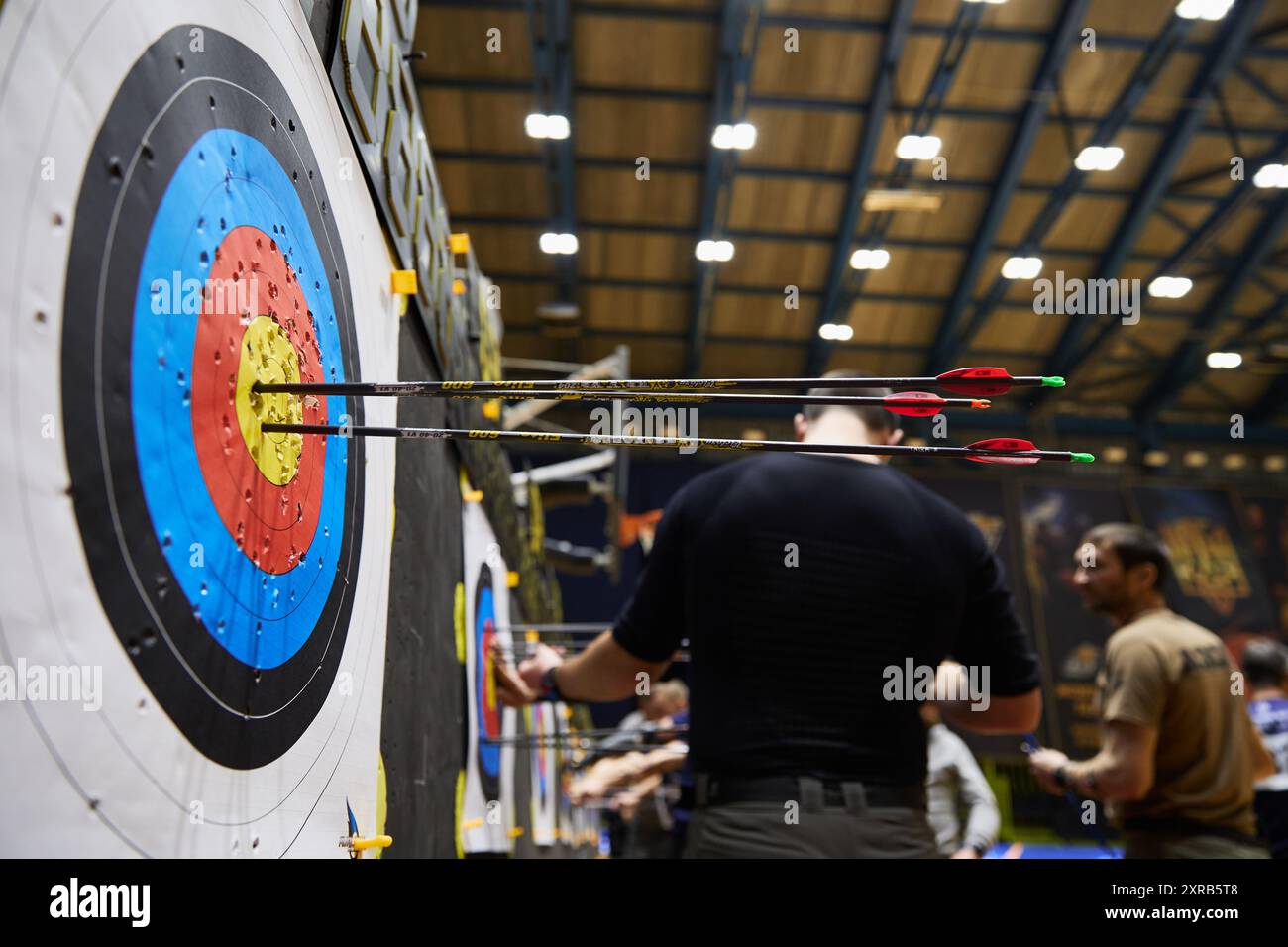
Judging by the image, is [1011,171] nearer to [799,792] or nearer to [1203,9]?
[1203,9]

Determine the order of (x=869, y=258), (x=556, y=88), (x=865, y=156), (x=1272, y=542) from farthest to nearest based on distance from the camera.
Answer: (x=1272, y=542), (x=869, y=258), (x=865, y=156), (x=556, y=88)

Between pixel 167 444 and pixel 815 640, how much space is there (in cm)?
101

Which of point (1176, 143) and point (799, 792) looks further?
point (1176, 143)

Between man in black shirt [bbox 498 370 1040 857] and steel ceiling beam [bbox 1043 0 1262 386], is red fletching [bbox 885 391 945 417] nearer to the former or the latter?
man in black shirt [bbox 498 370 1040 857]

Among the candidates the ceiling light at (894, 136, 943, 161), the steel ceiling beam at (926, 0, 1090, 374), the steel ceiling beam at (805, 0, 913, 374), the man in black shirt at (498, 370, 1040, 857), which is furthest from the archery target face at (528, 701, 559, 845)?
the steel ceiling beam at (926, 0, 1090, 374)

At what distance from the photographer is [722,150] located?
916 centimetres

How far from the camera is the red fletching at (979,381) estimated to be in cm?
107

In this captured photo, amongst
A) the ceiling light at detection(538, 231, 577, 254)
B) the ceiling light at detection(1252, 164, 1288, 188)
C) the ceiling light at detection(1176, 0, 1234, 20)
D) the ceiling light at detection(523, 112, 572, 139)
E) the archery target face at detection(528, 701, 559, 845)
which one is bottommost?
the archery target face at detection(528, 701, 559, 845)

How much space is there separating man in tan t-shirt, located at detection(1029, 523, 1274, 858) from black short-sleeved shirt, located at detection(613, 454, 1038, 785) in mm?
923

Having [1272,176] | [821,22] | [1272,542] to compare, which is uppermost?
[821,22]

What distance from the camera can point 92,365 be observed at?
0.77m

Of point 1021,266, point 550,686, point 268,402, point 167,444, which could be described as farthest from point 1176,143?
point 167,444

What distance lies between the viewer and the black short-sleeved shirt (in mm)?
1522
